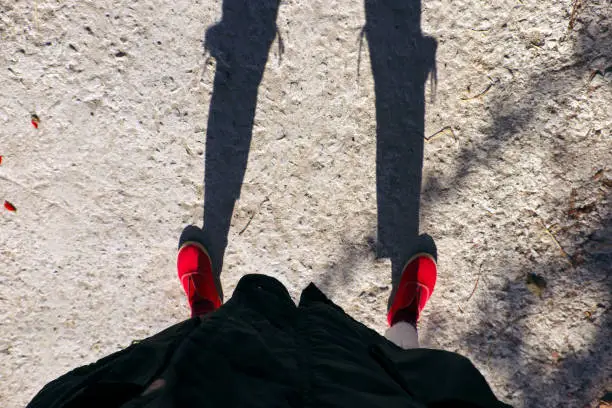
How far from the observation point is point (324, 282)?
219 centimetres

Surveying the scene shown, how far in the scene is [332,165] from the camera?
2.15 metres

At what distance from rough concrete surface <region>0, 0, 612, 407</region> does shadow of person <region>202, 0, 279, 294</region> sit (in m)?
0.01

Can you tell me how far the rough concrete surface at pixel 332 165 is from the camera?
2.10 metres

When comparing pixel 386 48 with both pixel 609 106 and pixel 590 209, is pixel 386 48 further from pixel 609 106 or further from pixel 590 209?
pixel 590 209

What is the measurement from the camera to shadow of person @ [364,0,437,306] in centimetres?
212

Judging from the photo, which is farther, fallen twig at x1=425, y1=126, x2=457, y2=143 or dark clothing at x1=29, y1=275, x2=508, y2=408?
fallen twig at x1=425, y1=126, x2=457, y2=143

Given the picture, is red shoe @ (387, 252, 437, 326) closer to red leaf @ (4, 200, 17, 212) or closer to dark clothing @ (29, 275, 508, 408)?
dark clothing @ (29, 275, 508, 408)

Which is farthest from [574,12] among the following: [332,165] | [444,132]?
[332,165]

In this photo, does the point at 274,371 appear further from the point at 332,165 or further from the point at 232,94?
the point at 232,94

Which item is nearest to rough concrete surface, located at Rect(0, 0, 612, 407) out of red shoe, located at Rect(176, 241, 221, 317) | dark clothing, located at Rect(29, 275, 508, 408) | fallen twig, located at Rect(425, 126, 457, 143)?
fallen twig, located at Rect(425, 126, 457, 143)

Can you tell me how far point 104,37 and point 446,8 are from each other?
1799 mm

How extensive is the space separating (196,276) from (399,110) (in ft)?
4.53

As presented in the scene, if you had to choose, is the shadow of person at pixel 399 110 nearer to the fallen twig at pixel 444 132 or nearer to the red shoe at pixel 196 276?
the fallen twig at pixel 444 132

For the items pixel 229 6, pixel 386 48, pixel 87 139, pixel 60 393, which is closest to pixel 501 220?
pixel 386 48
